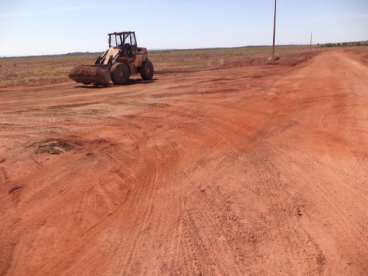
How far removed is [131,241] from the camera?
5188 millimetres

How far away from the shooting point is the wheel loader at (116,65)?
2173 cm

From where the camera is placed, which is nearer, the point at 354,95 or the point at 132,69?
the point at 354,95

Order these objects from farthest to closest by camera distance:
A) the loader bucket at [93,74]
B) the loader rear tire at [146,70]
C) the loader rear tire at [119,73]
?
1. the loader rear tire at [146,70]
2. the loader rear tire at [119,73]
3. the loader bucket at [93,74]

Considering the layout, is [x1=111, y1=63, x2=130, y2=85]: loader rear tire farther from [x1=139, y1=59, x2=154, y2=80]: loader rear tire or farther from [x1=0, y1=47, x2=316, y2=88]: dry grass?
[x1=0, y1=47, x2=316, y2=88]: dry grass

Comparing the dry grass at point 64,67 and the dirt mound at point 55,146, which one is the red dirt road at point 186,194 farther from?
the dry grass at point 64,67

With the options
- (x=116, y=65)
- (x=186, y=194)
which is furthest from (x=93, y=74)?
(x=186, y=194)

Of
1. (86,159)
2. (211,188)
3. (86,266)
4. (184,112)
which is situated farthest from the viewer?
(184,112)

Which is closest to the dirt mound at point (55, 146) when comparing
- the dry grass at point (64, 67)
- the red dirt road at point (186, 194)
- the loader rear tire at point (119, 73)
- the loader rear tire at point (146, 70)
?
the red dirt road at point (186, 194)

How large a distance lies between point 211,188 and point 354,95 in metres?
Result: 9.91

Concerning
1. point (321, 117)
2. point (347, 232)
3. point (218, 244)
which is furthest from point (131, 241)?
point (321, 117)

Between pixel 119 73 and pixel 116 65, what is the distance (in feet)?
1.39

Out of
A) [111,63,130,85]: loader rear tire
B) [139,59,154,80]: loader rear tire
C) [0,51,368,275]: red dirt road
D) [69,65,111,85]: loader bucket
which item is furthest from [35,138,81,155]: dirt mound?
[139,59,154,80]: loader rear tire

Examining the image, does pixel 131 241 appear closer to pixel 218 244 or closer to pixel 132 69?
pixel 218 244

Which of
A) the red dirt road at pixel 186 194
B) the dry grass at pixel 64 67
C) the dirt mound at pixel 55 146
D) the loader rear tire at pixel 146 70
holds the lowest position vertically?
the dry grass at pixel 64 67
